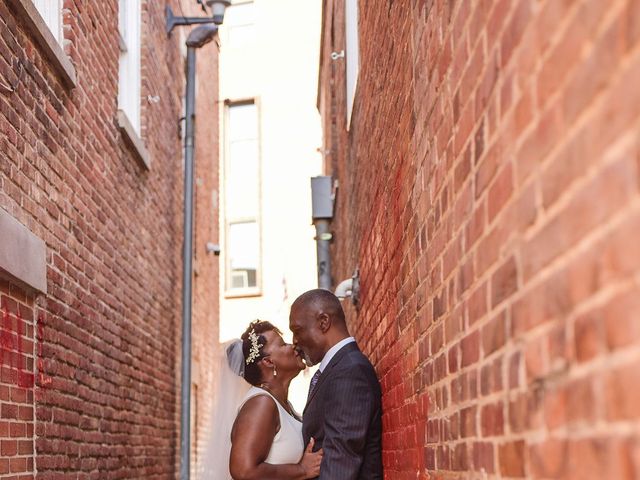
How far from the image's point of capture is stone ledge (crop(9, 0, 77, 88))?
17.1 feet

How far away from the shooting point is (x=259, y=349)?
211 inches

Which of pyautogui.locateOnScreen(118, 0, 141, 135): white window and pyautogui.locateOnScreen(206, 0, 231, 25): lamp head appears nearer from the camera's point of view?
pyautogui.locateOnScreen(118, 0, 141, 135): white window

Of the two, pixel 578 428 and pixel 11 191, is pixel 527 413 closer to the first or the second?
pixel 578 428

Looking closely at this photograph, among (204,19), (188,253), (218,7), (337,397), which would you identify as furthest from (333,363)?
(204,19)

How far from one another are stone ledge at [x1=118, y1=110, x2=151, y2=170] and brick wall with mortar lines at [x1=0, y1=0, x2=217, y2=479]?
110 millimetres

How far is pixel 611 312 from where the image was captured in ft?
4.10

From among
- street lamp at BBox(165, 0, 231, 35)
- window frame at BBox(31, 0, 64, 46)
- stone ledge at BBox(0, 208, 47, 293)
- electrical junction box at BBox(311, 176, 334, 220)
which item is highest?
street lamp at BBox(165, 0, 231, 35)

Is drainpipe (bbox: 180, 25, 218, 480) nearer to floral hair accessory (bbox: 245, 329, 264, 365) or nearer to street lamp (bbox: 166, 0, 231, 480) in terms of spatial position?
street lamp (bbox: 166, 0, 231, 480)

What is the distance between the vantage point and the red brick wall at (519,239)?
124cm

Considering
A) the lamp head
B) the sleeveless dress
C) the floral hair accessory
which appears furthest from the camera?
the lamp head

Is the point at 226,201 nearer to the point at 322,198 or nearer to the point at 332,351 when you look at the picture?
the point at 322,198

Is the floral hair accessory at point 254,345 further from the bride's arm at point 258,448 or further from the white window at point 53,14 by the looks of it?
the white window at point 53,14

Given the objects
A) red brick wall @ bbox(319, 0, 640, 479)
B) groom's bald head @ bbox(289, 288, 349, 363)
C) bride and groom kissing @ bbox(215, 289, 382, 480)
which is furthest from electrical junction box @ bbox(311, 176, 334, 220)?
red brick wall @ bbox(319, 0, 640, 479)

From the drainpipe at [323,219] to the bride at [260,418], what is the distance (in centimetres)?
457
